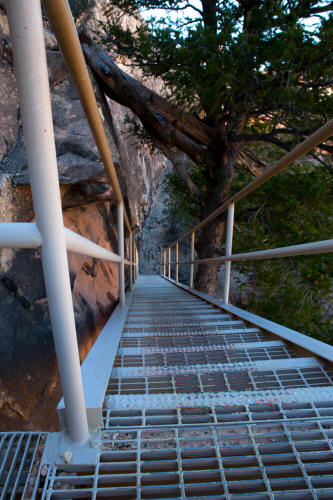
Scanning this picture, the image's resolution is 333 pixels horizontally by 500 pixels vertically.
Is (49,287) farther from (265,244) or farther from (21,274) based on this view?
(265,244)

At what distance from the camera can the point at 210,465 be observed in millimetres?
653

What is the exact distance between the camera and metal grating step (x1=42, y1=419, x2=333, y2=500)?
0.59 meters

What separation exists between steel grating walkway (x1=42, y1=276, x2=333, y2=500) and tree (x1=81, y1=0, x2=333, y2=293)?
3220 millimetres

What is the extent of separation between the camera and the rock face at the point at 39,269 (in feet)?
6.05

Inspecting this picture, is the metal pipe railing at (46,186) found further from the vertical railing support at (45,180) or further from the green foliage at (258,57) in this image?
the green foliage at (258,57)

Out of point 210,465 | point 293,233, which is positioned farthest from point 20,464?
point 293,233

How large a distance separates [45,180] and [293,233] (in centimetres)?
457

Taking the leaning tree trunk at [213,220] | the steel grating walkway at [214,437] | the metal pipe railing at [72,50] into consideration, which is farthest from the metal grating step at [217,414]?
the leaning tree trunk at [213,220]

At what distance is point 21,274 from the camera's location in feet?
7.04

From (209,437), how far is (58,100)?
3832 millimetres

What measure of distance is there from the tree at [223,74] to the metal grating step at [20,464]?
3580 mm

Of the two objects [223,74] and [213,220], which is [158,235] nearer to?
[213,220]

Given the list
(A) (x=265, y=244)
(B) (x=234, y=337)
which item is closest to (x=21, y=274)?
(B) (x=234, y=337)

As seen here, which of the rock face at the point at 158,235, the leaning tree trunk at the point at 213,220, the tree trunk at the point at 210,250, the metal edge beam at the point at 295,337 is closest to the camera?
the metal edge beam at the point at 295,337
